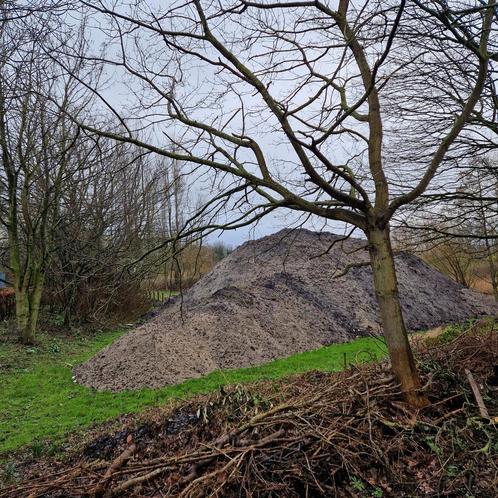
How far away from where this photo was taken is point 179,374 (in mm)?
8609

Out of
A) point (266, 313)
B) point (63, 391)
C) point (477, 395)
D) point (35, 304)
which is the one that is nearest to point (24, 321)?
point (35, 304)

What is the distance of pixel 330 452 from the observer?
3.66 metres

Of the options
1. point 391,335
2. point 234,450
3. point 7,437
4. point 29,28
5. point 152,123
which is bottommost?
point 7,437

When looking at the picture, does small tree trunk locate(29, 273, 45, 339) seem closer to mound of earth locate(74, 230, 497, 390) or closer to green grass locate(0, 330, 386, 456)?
green grass locate(0, 330, 386, 456)

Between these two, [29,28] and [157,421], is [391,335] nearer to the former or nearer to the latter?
[157,421]

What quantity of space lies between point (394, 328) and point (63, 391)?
20.8ft

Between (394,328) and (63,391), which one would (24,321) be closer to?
(63,391)

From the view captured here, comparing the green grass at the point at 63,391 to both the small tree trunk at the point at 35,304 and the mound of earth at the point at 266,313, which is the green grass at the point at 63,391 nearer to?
the mound of earth at the point at 266,313

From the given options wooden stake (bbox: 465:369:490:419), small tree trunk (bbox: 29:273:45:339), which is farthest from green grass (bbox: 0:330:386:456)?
wooden stake (bbox: 465:369:490:419)

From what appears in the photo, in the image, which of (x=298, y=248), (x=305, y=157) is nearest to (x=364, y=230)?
(x=305, y=157)

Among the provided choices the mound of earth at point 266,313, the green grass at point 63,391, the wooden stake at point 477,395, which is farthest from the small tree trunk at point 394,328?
the green grass at point 63,391

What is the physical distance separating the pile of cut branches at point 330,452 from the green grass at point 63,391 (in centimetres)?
112

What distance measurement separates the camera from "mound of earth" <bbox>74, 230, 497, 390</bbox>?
29.5 ft

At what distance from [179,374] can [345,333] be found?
5.71 meters
